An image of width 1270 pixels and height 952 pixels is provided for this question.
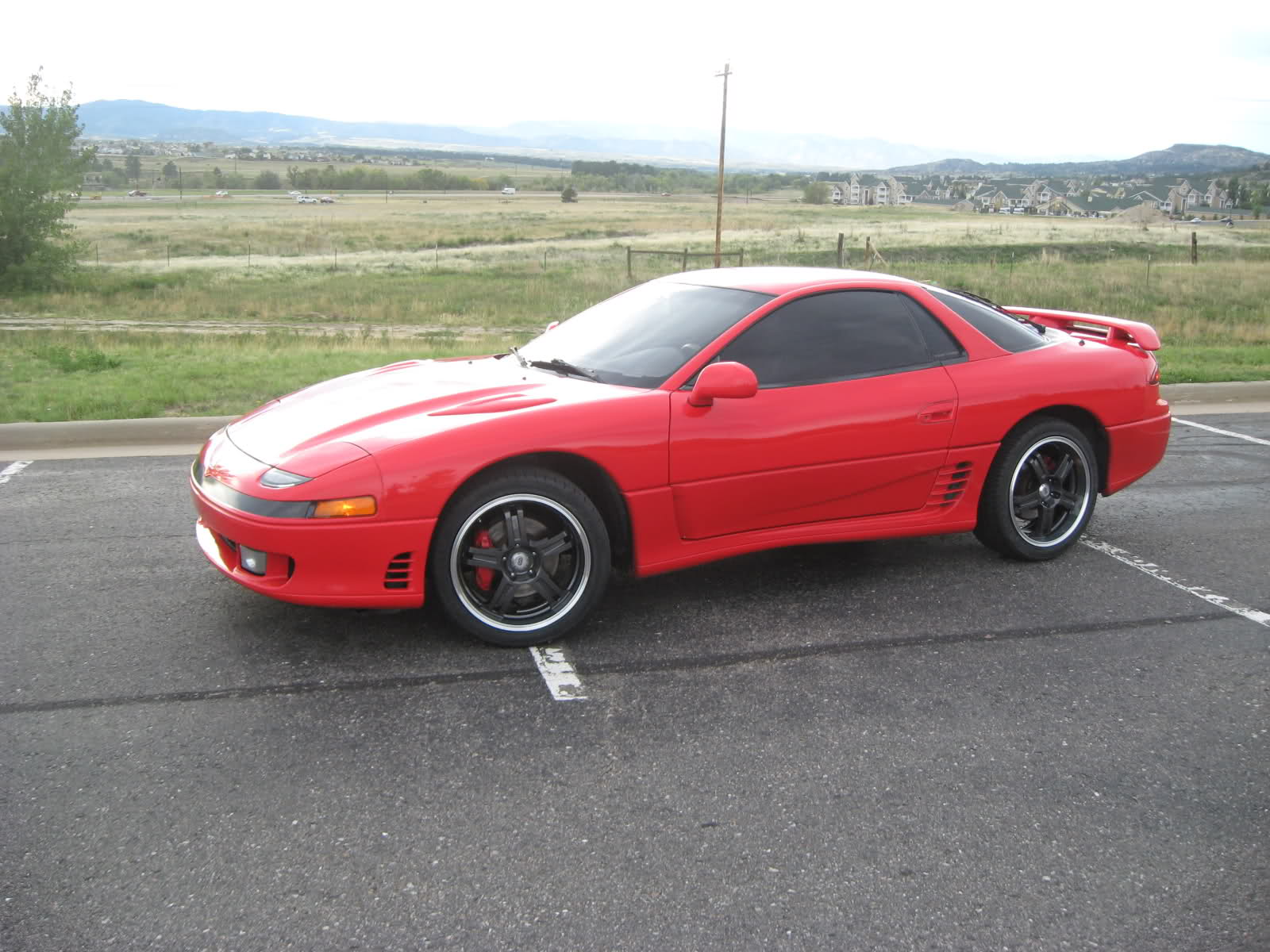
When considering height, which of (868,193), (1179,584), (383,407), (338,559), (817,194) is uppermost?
(868,193)

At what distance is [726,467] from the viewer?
459 cm

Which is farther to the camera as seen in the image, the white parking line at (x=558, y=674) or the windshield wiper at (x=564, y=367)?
the windshield wiper at (x=564, y=367)

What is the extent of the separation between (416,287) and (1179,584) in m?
28.1

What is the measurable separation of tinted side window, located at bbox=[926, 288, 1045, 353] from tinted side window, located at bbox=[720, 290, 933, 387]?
1.07ft

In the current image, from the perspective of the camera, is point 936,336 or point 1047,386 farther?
point 1047,386

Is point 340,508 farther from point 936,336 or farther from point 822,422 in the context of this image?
point 936,336

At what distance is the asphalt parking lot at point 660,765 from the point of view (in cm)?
275

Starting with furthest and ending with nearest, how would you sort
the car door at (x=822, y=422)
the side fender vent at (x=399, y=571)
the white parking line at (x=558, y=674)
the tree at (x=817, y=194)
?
the tree at (x=817, y=194) < the car door at (x=822, y=422) < the side fender vent at (x=399, y=571) < the white parking line at (x=558, y=674)

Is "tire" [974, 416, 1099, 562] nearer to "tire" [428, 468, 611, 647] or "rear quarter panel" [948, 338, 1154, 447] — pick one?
"rear quarter panel" [948, 338, 1154, 447]

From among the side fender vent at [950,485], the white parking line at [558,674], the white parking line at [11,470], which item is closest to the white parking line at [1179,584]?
the side fender vent at [950,485]

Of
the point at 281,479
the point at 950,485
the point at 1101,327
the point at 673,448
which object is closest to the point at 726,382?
the point at 673,448

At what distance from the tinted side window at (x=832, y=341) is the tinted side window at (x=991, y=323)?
0.33 metres

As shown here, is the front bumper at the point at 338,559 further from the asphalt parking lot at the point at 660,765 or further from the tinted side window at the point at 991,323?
the tinted side window at the point at 991,323

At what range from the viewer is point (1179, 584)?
531 cm
